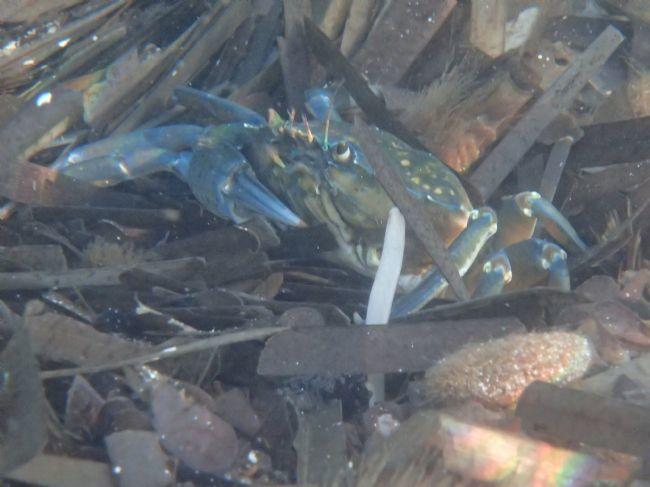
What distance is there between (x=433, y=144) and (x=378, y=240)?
1.09 meters

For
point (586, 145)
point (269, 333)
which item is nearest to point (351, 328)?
point (269, 333)

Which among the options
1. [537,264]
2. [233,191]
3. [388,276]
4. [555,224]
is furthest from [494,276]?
[233,191]

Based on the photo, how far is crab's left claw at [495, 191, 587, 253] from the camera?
4117 mm

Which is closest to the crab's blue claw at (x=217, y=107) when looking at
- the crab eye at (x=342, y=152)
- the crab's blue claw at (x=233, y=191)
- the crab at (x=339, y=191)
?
the crab at (x=339, y=191)

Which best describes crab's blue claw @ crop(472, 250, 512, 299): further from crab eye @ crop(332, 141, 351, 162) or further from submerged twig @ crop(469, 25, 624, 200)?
crab eye @ crop(332, 141, 351, 162)

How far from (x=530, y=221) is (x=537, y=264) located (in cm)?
47

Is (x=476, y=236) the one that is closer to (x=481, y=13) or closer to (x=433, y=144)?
(x=433, y=144)

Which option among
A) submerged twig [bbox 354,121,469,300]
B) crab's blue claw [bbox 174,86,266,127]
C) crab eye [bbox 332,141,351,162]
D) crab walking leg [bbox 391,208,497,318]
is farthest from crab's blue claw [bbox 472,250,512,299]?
crab's blue claw [bbox 174,86,266,127]

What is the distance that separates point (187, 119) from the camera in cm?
536

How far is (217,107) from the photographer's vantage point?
498 cm

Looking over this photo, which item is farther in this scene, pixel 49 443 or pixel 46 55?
pixel 46 55

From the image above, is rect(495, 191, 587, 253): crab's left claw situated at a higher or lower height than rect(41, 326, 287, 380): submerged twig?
lower

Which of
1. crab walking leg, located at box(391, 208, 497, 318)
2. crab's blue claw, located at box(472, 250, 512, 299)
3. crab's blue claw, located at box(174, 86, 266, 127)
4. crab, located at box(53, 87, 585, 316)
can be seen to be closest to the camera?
crab walking leg, located at box(391, 208, 497, 318)

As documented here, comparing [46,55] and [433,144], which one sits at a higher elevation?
[46,55]
